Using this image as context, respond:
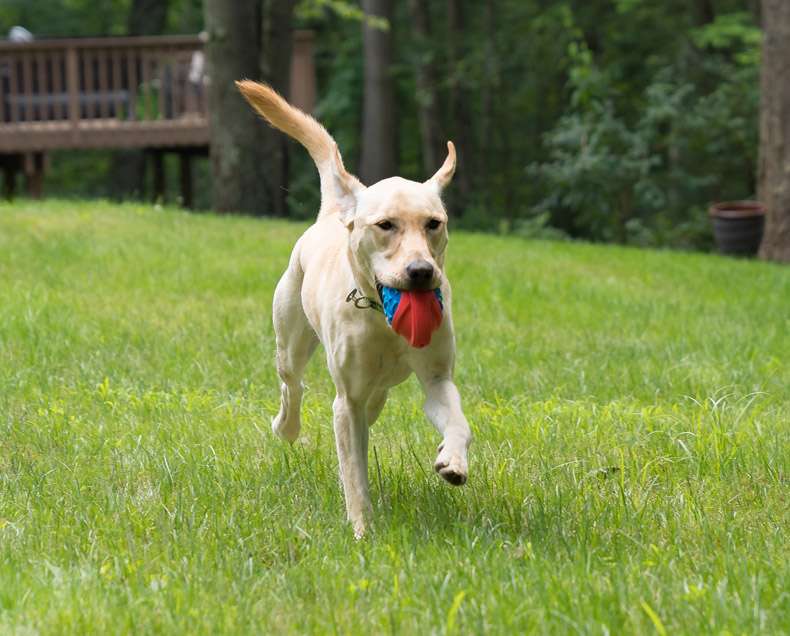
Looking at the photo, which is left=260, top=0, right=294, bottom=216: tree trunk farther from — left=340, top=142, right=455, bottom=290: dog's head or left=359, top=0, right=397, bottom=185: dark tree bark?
left=340, top=142, right=455, bottom=290: dog's head

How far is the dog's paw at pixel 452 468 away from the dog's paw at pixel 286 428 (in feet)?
5.43

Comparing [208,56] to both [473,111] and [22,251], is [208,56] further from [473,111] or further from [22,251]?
[473,111]

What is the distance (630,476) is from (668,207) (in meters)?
18.2

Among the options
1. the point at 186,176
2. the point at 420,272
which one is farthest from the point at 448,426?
the point at 186,176

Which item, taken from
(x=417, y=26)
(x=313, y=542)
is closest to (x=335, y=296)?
(x=313, y=542)

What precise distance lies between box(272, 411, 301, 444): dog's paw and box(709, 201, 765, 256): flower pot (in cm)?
1287

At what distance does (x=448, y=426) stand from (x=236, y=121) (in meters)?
14.1

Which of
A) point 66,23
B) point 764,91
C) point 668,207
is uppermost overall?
Answer: point 66,23

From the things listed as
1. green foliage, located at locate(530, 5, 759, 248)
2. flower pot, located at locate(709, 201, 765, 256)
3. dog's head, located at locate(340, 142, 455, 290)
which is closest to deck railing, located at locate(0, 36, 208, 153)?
green foliage, located at locate(530, 5, 759, 248)

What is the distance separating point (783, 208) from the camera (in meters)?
15.5

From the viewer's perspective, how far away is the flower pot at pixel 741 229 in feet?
56.0

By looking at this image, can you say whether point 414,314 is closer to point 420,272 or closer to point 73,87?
point 420,272

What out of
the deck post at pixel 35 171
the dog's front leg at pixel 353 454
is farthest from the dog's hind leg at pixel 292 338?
the deck post at pixel 35 171

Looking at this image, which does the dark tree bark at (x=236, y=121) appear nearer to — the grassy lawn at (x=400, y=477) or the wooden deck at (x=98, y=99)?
the wooden deck at (x=98, y=99)
